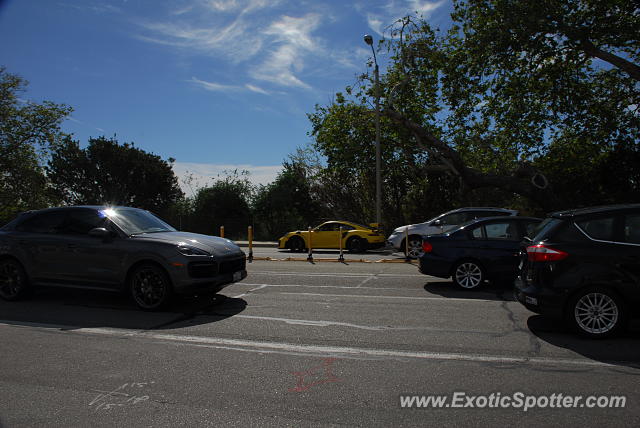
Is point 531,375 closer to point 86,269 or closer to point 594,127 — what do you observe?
point 86,269

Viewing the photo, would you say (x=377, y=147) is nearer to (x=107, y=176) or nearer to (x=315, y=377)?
(x=315, y=377)

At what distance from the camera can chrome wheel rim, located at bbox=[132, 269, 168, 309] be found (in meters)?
7.07

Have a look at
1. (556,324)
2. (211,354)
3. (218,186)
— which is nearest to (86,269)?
(211,354)

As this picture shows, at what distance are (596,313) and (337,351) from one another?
10.3 feet

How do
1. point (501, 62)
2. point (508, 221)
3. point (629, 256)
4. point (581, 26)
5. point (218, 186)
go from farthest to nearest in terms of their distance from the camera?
1. point (218, 186)
2. point (501, 62)
3. point (581, 26)
4. point (508, 221)
5. point (629, 256)

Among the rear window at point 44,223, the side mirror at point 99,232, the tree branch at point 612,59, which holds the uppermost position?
the tree branch at point 612,59

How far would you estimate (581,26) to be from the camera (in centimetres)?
1833

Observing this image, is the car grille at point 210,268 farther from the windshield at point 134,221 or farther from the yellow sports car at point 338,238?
the yellow sports car at point 338,238

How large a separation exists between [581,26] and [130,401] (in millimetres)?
21023

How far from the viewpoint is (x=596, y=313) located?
5.41 m

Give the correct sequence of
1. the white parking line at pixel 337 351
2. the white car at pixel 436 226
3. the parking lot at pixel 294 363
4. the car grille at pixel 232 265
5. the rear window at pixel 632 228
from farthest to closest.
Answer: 1. the white car at pixel 436 226
2. the car grille at pixel 232 265
3. the rear window at pixel 632 228
4. the white parking line at pixel 337 351
5. the parking lot at pixel 294 363

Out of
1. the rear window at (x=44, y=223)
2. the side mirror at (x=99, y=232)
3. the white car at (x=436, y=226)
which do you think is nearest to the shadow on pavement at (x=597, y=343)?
the side mirror at (x=99, y=232)

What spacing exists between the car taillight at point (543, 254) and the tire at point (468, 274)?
296 cm

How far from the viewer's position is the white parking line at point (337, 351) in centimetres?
467
